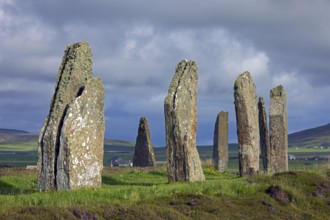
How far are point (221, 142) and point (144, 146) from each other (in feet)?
17.4

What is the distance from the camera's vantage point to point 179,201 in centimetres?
2278

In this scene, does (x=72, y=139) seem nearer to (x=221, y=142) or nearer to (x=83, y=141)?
(x=83, y=141)

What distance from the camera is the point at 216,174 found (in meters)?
40.3

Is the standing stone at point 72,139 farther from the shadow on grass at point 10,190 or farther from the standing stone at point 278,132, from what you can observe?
the standing stone at point 278,132

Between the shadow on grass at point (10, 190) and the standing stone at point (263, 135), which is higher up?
the standing stone at point (263, 135)

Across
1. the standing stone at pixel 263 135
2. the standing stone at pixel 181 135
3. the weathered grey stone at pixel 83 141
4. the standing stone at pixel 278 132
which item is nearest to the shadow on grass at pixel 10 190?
the weathered grey stone at pixel 83 141

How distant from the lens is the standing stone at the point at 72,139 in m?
25.2

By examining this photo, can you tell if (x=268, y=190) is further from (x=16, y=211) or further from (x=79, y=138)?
(x=16, y=211)

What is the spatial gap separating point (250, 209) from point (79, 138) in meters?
6.42

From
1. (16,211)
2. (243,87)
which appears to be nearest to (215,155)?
(243,87)

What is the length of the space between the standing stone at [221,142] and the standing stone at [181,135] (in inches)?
664

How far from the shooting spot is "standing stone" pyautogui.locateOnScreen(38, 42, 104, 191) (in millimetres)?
25203

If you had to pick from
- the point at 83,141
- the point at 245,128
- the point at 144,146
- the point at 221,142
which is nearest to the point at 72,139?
the point at 83,141

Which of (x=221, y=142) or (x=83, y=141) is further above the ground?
(x=221, y=142)
